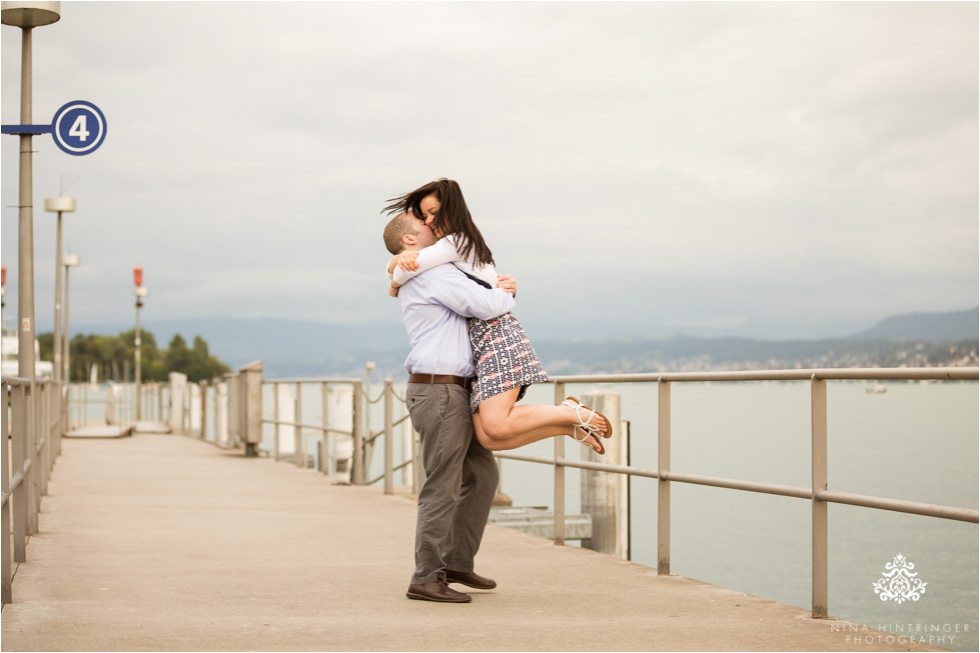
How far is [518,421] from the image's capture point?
15.7 feet

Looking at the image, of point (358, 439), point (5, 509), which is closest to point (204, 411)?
point (358, 439)

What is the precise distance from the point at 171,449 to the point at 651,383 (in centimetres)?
1490

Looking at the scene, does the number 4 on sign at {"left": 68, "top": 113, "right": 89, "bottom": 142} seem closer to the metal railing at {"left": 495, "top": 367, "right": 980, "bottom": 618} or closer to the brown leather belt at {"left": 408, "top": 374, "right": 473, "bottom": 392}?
the metal railing at {"left": 495, "top": 367, "right": 980, "bottom": 618}

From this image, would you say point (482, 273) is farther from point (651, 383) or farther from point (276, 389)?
point (276, 389)

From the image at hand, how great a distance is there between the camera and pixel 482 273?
4906mm

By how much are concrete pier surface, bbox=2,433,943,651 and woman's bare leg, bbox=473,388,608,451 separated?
2.41 ft

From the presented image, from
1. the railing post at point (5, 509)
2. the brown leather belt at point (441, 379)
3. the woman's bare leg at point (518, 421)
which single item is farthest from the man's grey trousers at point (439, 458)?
the railing post at point (5, 509)

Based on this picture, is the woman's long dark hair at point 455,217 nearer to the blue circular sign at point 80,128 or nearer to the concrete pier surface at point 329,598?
the concrete pier surface at point 329,598

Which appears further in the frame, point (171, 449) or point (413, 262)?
point (171, 449)

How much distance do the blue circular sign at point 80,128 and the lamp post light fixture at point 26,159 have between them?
242 millimetres

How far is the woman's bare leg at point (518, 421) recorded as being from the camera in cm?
479

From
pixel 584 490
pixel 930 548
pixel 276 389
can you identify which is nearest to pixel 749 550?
pixel 930 548

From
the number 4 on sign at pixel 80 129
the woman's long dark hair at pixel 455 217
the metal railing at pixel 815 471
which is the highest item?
the number 4 on sign at pixel 80 129

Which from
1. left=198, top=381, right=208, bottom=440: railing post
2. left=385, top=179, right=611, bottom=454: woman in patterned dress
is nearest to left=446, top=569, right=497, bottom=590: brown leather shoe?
left=385, top=179, right=611, bottom=454: woman in patterned dress
